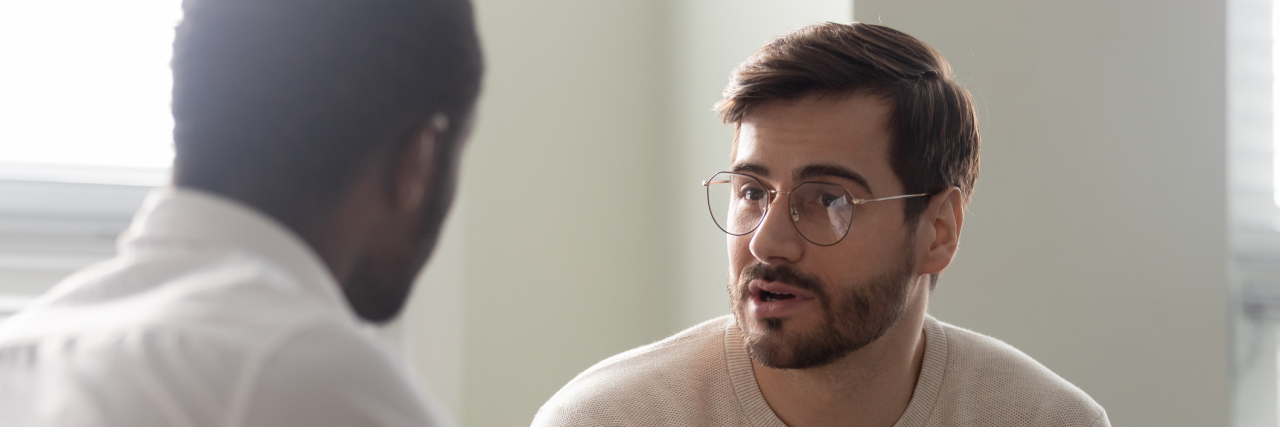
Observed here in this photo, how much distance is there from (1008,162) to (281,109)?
1.52 m

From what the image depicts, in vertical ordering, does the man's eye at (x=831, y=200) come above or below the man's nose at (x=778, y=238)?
above

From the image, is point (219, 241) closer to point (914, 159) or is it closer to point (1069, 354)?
point (914, 159)

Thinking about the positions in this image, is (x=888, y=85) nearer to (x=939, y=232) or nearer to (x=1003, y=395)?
(x=939, y=232)

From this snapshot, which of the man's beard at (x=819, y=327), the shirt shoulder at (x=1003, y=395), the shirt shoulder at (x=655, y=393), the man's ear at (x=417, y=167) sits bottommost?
the shirt shoulder at (x=1003, y=395)

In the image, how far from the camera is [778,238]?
3.95 feet

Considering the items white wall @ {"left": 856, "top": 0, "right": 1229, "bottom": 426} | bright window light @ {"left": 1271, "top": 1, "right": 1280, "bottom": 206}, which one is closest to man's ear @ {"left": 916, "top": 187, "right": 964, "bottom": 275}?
white wall @ {"left": 856, "top": 0, "right": 1229, "bottom": 426}

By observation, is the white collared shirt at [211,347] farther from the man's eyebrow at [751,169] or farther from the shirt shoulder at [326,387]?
the man's eyebrow at [751,169]

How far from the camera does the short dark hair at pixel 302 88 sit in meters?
0.40

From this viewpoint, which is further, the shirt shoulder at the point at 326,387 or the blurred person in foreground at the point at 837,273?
the blurred person in foreground at the point at 837,273

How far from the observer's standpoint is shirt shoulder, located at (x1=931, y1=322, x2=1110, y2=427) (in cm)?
129

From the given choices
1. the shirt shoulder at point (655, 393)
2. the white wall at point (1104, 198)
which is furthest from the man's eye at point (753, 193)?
the white wall at point (1104, 198)

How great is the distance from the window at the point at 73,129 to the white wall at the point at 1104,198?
1.18m

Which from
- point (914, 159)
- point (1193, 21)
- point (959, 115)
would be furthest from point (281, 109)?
point (1193, 21)

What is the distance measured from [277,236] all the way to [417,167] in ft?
0.20
